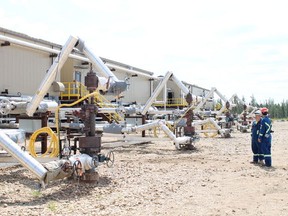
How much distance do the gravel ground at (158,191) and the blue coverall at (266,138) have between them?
0.24m

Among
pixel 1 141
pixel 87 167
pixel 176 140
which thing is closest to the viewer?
pixel 1 141

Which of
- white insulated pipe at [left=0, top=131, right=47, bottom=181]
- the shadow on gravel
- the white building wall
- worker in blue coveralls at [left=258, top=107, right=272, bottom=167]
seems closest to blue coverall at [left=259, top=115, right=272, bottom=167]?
worker in blue coveralls at [left=258, top=107, right=272, bottom=167]

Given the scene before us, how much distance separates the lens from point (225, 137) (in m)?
18.3

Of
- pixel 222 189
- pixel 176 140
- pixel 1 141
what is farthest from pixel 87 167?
pixel 176 140

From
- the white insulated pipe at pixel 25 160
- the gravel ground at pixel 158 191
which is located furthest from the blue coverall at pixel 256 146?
the white insulated pipe at pixel 25 160

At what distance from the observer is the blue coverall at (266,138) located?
8938 millimetres

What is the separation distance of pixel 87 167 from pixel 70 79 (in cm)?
1374

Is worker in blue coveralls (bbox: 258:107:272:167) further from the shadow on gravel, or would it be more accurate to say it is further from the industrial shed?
the industrial shed

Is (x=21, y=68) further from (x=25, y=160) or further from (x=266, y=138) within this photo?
(x=25, y=160)

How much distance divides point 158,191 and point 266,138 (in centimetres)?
399

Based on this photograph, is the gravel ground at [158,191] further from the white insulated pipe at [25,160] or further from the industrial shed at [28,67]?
the industrial shed at [28,67]

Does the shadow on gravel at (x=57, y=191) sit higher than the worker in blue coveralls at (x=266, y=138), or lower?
lower

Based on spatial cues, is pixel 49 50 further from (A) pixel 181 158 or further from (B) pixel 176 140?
(A) pixel 181 158

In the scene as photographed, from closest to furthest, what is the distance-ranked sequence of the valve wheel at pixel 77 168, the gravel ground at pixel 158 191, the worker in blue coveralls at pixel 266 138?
the gravel ground at pixel 158 191 → the valve wheel at pixel 77 168 → the worker in blue coveralls at pixel 266 138
